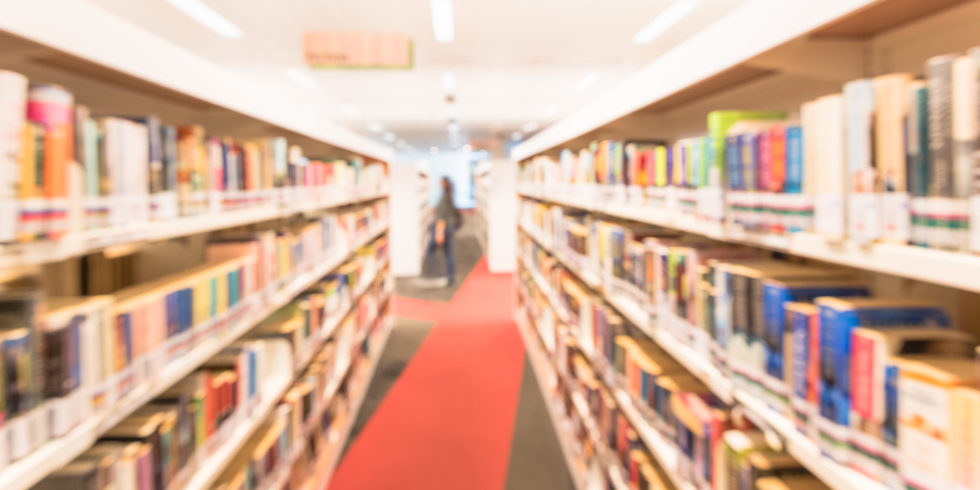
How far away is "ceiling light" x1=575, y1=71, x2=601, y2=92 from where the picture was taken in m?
9.40

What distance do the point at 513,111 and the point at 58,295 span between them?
40.9 feet

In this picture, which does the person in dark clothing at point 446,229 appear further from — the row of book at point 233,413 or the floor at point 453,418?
the row of book at point 233,413

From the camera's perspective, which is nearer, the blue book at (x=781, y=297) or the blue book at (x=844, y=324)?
the blue book at (x=844, y=324)

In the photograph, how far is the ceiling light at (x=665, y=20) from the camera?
601 centimetres

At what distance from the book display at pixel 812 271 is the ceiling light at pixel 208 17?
5.21 m

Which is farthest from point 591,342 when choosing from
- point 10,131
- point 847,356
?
point 10,131

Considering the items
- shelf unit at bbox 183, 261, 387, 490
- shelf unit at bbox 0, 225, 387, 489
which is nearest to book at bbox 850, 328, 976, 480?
shelf unit at bbox 0, 225, 387, 489

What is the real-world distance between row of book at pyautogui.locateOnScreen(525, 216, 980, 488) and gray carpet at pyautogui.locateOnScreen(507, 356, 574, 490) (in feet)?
6.18

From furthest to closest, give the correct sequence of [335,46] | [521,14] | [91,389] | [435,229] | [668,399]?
[435,229] < [521,14] < [335,46] < [668,399] < [91,389]

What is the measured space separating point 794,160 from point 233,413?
197 centimetres

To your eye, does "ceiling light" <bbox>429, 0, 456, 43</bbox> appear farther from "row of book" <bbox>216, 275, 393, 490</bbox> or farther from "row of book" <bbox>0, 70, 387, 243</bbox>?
"row of book" <bbox>0, 70, 387, 243</bbox>

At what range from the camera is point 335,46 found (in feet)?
19.1

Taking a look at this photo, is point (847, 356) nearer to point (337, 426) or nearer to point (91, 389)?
point (91, 389)

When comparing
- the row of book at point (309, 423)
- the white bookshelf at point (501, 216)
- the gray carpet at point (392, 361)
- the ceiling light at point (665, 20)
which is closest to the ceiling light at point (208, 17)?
the row of book at point (309, 423)
